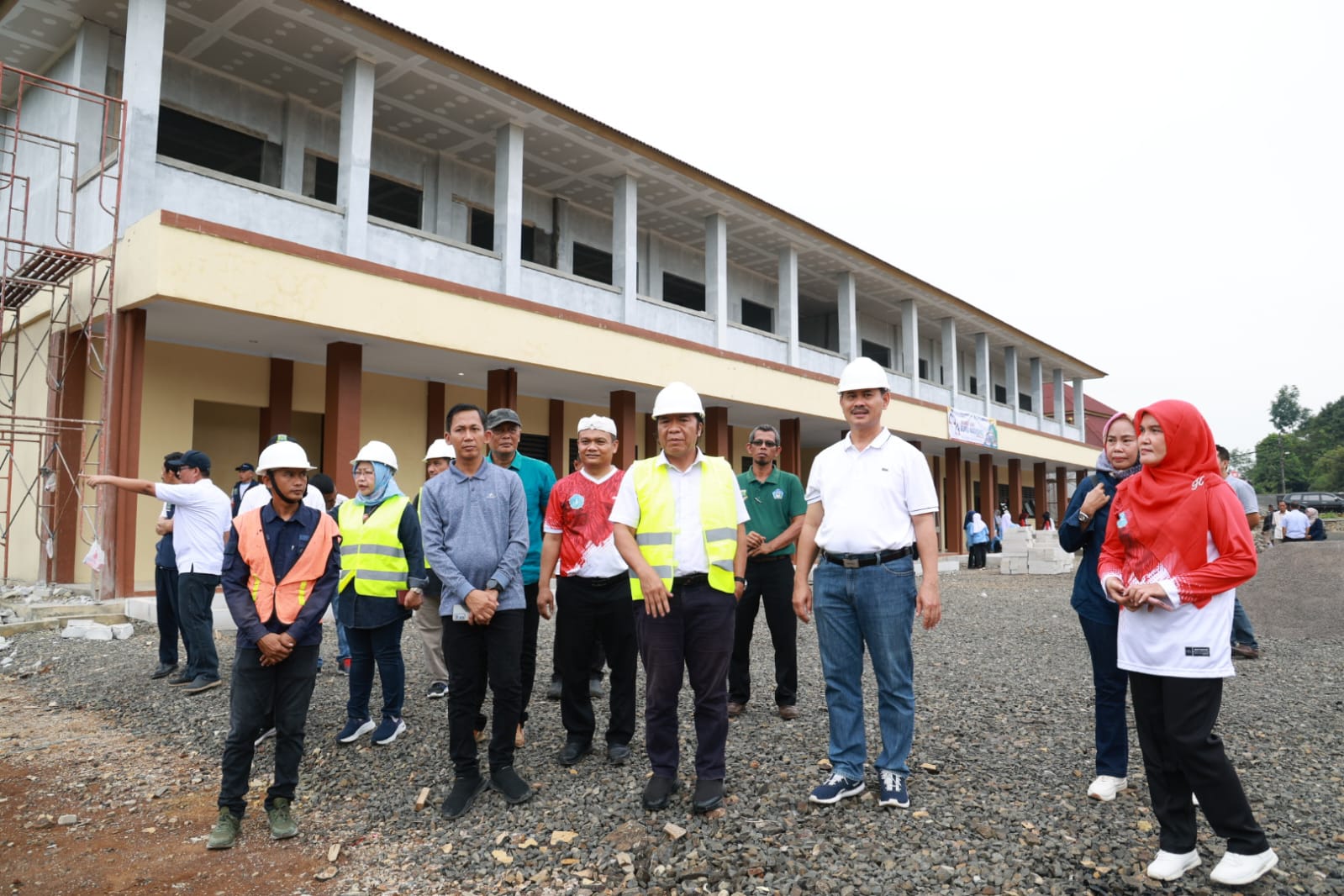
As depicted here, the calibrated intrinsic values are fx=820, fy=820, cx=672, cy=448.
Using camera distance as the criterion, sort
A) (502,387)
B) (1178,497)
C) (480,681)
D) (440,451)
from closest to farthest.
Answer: (1178,497)
(480,681)
(440,451)
(502,387)

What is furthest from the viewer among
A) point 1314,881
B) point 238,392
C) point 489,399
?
point 489,399

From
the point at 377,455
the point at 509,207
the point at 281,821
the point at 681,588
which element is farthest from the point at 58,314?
the point at 681,588

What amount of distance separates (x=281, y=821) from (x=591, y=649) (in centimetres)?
170

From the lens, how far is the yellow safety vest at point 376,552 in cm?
498

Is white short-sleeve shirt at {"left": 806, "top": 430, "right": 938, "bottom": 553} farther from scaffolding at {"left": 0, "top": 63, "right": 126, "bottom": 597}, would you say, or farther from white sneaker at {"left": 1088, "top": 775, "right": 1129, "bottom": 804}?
scaffolding at {"left": 0, "top": 63, "right": 126, "bottom": 597}

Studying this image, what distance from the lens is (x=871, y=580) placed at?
3.75m

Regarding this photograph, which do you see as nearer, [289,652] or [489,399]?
[289,652]

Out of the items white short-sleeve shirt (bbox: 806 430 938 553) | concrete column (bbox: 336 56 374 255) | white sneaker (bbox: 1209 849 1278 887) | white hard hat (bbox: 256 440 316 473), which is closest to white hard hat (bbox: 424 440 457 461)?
white hard hat (bbox: 256 440 316 473)

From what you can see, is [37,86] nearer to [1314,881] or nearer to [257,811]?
[257,811]

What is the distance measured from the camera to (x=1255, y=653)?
808cm

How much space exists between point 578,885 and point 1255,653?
7828 millimetres

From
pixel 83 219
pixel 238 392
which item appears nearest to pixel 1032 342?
pixel 238 392

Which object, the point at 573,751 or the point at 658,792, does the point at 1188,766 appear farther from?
the point at 573,751

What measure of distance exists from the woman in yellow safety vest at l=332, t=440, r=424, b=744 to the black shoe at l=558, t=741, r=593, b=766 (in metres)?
1.22
